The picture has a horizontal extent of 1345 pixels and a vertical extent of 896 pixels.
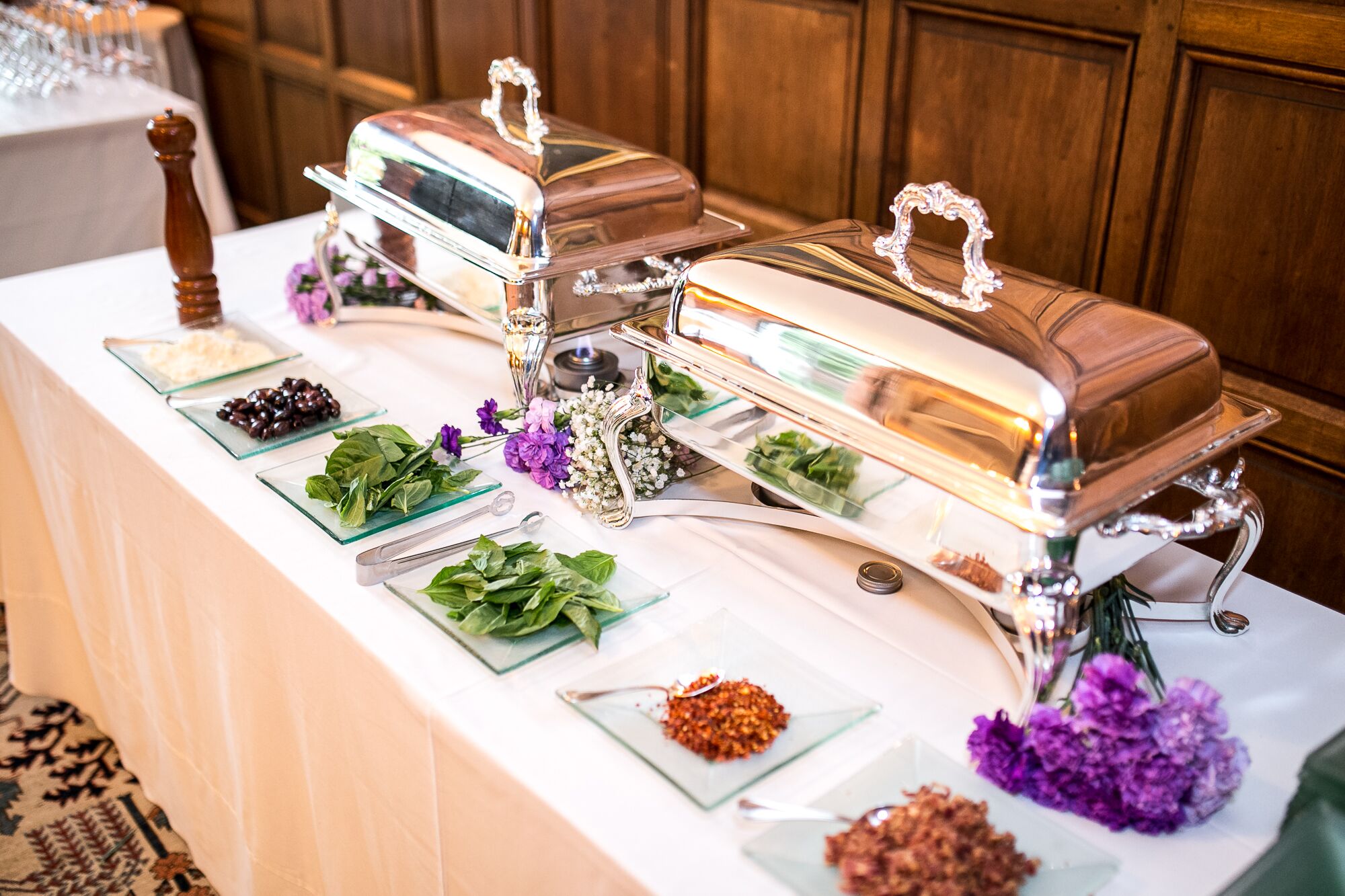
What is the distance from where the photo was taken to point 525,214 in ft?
4.71

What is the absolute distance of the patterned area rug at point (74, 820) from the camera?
179 centimetres

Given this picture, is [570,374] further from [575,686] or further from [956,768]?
[956,768]

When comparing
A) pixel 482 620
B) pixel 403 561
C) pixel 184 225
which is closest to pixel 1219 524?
pixel 482 620

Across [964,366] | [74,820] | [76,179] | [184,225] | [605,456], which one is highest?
[964,366]

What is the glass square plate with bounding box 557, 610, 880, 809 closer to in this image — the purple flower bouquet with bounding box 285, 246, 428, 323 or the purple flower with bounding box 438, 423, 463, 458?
the purple flower with bounding box 438, 423, 463, 458

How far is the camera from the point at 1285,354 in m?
1.64

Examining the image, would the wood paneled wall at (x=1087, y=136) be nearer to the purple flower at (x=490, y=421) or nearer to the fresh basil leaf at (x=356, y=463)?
the purple flower at (x=490, y=421)

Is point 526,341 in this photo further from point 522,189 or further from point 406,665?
point 406,665

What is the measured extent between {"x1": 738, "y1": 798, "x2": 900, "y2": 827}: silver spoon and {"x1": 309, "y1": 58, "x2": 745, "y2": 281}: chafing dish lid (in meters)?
0.74

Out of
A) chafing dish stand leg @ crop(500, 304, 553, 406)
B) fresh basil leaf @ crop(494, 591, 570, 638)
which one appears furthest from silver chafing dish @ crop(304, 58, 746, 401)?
fresh basil leaf @ crop(494, 591, 570, 638)

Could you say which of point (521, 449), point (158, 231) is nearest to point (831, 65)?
point (521, 449)

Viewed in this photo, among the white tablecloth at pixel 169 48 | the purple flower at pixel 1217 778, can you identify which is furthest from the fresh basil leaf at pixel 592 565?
the white tablecloth at pixel 169 48

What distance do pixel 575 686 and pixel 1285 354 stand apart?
1.16 meters

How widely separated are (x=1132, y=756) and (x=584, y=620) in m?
0.48
